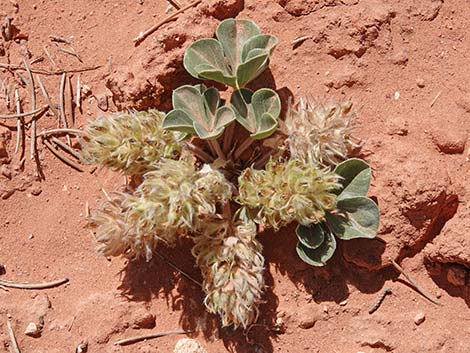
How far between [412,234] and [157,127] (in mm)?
1521

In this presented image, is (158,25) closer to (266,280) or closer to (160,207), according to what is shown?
(160,207)

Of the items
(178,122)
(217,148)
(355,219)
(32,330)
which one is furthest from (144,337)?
(355,219)

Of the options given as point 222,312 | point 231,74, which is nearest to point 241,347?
point 222,312

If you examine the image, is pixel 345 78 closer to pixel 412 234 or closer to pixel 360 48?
pixel 360 48

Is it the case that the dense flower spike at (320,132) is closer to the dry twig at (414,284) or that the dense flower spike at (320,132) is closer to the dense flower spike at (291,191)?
the dense flower spike at (291,191)

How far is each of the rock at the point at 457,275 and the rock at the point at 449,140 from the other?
2.13 ft

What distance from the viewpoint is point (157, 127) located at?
3467 mm

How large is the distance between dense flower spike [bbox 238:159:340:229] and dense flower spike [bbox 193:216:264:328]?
18 centimetres

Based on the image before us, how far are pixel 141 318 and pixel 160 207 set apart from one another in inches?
33.2

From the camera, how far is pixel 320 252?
11.2 feet

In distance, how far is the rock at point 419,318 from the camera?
349 cm

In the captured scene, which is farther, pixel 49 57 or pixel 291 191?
pixel 49 57

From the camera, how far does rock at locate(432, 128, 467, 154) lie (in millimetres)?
3572

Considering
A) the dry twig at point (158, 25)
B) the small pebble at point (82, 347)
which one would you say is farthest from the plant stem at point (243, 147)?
the small pebble at point (82, 347)
